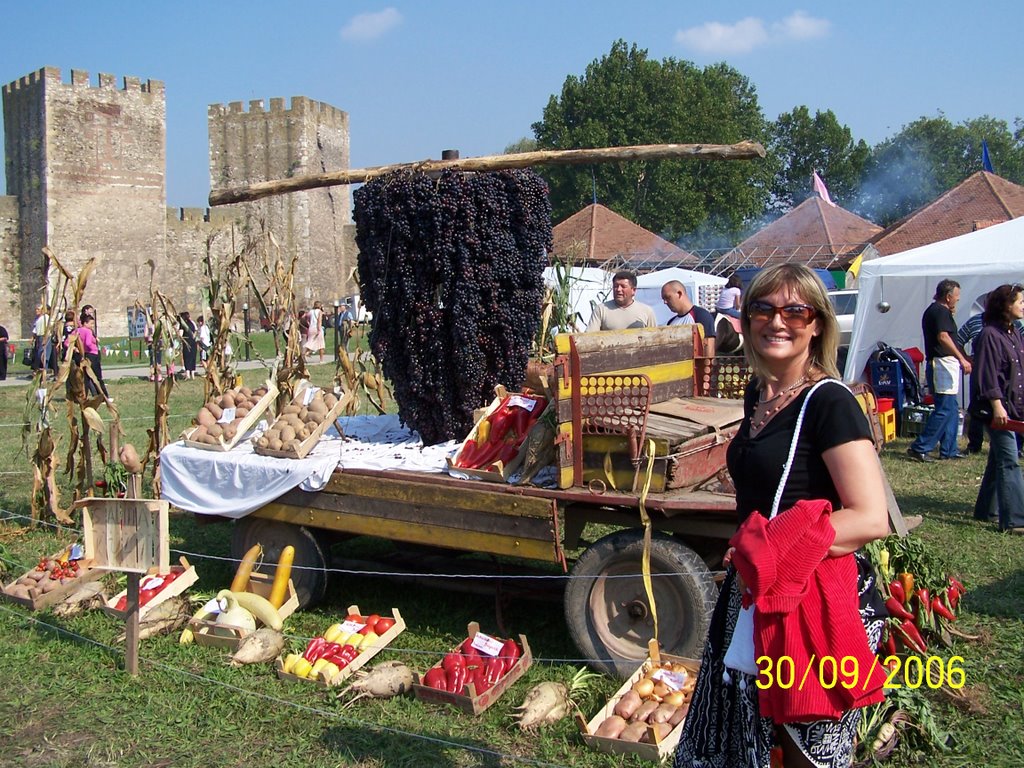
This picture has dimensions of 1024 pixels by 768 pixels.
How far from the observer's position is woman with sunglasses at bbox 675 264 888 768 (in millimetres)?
2203

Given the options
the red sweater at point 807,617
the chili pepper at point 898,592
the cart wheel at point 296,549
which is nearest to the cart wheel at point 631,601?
the chili pepper at point 898,592

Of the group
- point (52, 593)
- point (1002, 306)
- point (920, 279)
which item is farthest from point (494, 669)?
point (920, 279)

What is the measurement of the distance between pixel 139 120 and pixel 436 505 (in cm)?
3899

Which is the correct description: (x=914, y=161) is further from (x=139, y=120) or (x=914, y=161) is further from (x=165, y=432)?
(x=165, y=432)

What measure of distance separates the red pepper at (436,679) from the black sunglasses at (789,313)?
9.12ft

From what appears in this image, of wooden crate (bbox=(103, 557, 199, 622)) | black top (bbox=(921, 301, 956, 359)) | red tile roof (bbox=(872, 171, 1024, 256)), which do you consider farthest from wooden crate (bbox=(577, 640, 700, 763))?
red tile roof (bbox=(872, 171, 1024, 256))

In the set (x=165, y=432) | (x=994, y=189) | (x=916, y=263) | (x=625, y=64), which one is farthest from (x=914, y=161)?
(x=165, y=432)

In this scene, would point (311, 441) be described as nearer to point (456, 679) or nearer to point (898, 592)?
point (456, 679)

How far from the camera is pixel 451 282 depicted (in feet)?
19.3

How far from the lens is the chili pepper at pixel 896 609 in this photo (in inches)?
167

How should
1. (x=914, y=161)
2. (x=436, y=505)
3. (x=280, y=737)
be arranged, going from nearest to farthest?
(x=280, y=737)
(x=436, y=505)
(x=914, y=161)

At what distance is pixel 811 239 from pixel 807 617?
33264 millimetres

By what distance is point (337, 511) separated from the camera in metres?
5.50

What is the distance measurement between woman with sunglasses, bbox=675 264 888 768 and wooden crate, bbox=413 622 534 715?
190cm
